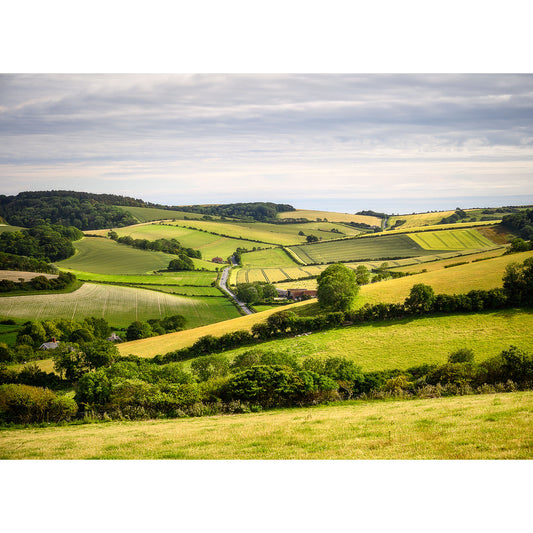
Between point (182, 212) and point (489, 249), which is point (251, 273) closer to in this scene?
point (489, 249)

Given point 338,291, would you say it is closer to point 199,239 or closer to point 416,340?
point 416,340

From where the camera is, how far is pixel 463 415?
22.6ft

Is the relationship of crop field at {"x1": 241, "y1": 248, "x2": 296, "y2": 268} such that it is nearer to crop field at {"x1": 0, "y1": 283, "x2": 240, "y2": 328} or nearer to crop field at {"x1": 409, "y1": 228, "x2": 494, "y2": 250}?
crop field at {"x1": 0, "y1": 283, "x2": 240, "y2": 328}

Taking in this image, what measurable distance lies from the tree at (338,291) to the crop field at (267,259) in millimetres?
15128

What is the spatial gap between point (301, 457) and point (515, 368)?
8584 millimetres

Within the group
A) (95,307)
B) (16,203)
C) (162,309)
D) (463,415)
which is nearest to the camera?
(463,415)

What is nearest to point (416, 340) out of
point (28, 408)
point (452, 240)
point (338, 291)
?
point (338, 291)

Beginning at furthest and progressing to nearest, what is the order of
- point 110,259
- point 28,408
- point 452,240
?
point 452,240 < point 110,259 < point 28,408

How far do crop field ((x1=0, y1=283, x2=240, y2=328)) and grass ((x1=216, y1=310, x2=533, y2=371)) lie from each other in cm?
777

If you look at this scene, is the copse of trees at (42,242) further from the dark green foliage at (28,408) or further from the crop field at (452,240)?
the crop field at (452,240)

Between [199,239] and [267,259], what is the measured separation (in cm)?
1382

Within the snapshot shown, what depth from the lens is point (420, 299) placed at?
752 inches

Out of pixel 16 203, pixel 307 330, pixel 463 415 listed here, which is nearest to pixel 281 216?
pixel 307 330

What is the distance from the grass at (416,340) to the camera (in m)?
14.5
